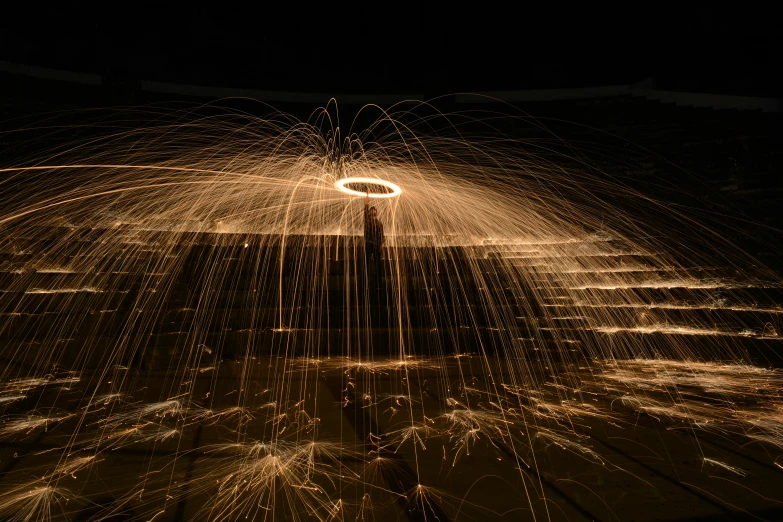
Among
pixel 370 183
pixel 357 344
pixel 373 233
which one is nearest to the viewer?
pixel 370 183

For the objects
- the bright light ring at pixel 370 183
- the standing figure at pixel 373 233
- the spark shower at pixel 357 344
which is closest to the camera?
the spark shower at pixel 357 344

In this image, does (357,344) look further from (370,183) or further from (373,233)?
(370,183)

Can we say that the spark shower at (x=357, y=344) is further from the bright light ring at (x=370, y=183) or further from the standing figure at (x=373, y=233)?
the standing figure at (x=373, y=233)

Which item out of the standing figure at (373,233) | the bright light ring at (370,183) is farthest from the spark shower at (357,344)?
the standing figure at (373,233)

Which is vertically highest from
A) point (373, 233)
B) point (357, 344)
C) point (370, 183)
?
point (370, 183)

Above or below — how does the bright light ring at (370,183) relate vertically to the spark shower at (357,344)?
above

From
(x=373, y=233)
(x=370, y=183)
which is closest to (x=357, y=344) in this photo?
(x=373, y=233)

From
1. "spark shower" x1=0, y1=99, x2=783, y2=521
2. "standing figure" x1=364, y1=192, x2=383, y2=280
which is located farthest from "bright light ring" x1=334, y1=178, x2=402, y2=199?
"standing figure" x1=364, y1=192, x2=383, y2=280

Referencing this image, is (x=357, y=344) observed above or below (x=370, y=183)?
below

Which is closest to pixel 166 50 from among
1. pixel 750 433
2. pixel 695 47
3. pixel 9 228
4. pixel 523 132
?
pixel 9 228
